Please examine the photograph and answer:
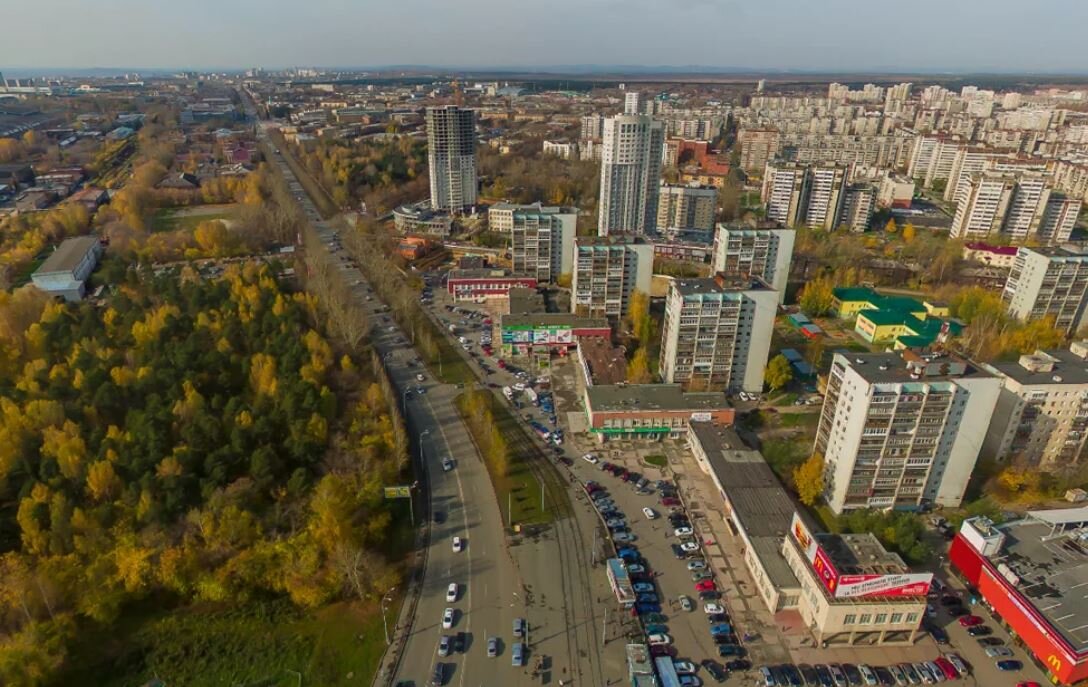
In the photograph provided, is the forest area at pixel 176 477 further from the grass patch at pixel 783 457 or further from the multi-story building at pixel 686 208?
the multi-story building at pixel 686 208

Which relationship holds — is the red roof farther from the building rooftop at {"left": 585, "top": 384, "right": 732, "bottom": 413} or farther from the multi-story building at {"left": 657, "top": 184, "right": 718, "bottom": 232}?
the building rooftop at {"left": 585, "top": 384, "right": 732, "bottom": 413}

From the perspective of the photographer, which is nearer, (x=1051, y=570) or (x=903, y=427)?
(x=1051, y=570)

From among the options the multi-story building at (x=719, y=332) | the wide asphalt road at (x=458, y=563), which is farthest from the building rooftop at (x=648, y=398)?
the wide asphalt road at (x=458, y=563)

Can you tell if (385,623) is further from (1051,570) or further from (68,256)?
(68,256)

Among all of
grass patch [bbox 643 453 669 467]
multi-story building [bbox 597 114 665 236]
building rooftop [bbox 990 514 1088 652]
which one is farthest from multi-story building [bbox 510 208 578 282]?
building rooftop [bbox 990 514 1088 652]

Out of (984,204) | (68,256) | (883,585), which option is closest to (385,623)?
(883,585)

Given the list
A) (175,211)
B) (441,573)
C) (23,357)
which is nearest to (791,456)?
(441,573)

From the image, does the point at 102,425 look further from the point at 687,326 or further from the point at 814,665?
the point at 814,665
